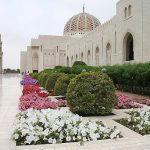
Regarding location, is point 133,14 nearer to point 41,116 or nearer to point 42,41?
point 41,116

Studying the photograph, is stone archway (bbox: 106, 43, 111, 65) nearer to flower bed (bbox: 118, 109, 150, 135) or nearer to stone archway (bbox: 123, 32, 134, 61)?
stone archway (bbox: 123, 32, 134, 61)

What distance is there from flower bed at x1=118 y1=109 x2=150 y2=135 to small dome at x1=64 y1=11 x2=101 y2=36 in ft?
188

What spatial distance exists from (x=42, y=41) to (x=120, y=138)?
192 ft

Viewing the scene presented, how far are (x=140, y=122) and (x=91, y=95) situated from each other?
5.64 feet

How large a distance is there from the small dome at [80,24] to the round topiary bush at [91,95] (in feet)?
184

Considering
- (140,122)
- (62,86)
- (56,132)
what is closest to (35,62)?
(62,86)

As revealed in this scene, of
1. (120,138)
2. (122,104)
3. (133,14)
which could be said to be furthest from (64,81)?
(133,14)

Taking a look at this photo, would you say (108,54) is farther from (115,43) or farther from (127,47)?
(127,47)

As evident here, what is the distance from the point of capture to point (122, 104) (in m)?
8.70

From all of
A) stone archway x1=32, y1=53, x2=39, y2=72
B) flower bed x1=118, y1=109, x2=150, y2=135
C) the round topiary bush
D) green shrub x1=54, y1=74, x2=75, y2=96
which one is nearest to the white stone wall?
stone archway x1=32, y1=53, x2=39, y2=72


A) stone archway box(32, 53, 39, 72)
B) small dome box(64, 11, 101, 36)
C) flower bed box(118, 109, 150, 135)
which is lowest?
flower bed box(118, 109, 150, 135)

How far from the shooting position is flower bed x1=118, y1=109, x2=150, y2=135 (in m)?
5.44

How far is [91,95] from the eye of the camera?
732cm

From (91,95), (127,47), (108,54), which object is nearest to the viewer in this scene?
(91,95)
